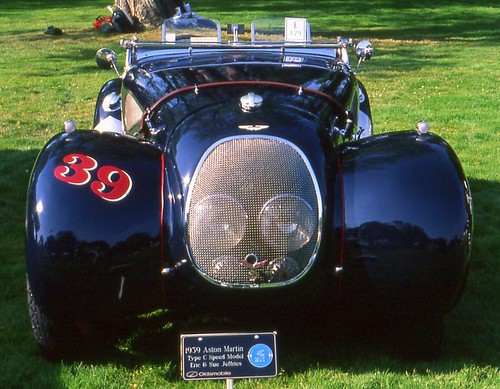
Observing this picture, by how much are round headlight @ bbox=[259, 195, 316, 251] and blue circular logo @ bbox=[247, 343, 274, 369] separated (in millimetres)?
448

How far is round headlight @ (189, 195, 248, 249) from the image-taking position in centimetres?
349

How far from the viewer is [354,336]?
4.23m

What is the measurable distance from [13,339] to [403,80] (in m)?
9.26

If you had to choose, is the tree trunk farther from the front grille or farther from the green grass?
the front grille

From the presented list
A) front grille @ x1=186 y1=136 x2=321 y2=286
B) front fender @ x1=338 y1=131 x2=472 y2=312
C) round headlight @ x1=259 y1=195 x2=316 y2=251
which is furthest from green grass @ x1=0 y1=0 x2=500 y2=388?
round headlight @ x1=259 y1=195 x2=316 y2=251

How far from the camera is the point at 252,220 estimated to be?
3498 millimetres

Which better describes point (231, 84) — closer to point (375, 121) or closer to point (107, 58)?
point (107, 58)

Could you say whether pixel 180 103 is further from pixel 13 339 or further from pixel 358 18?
pixel 358 18

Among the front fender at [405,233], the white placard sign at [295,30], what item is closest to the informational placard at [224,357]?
the front fender at [405,233]

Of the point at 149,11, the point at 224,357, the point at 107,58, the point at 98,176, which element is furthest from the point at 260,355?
the point at 149,11

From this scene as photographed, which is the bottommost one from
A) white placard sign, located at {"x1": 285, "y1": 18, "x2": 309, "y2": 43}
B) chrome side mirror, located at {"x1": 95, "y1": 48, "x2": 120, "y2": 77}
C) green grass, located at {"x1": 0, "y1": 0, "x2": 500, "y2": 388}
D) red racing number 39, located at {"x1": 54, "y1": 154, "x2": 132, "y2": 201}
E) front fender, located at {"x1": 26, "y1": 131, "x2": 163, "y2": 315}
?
green grass, located at {"x1": 0, "y1": 0, "x2": 500, "y2": 388}

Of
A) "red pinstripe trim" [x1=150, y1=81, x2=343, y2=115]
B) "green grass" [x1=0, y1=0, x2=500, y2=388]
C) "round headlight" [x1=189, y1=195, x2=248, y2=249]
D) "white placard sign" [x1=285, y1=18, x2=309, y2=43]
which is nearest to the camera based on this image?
"round headlight" [x1=189, y1=195, x2=248, y2=249]

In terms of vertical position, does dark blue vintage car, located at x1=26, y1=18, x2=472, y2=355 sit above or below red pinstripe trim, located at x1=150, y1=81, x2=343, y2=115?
below

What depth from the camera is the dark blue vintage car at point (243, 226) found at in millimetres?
3525
